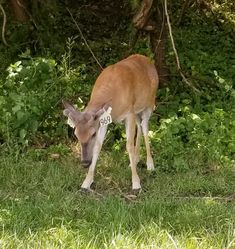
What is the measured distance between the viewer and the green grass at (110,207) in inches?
208

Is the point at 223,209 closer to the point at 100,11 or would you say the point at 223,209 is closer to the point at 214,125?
the point at 214,125

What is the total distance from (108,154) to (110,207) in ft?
6.57

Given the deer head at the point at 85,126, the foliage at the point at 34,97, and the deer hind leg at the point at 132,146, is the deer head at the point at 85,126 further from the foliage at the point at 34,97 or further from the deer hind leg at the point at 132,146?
the foliage at the point at 34,97

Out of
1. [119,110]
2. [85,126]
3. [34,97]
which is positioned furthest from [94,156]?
[34,97]

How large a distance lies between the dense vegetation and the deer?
0.89 feet

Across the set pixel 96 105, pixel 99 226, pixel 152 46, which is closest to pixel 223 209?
pixel 99 226

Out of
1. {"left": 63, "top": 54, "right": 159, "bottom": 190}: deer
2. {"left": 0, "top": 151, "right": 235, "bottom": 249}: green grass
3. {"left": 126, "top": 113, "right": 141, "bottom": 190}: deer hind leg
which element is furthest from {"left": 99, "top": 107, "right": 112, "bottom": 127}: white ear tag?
{"left": 0, "top": 151, "right": 235, "bottom": 249}: green grass

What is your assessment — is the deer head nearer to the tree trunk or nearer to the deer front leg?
the deer front leg

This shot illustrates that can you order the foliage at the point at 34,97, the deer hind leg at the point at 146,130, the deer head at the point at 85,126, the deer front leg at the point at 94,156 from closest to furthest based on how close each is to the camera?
the deer head at the point at 85,126
the deer front leg at the point at 94,156
the deer hind leg at the point at 146,130
the foliage at the point at 34,97

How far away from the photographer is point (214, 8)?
1504 centimetres

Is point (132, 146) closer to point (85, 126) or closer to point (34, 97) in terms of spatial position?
point (85, 126)

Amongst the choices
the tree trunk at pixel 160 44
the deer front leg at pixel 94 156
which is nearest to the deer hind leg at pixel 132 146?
the deer front leg at pixel 94 156

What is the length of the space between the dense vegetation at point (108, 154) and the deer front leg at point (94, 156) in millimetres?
121

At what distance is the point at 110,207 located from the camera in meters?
6.18
